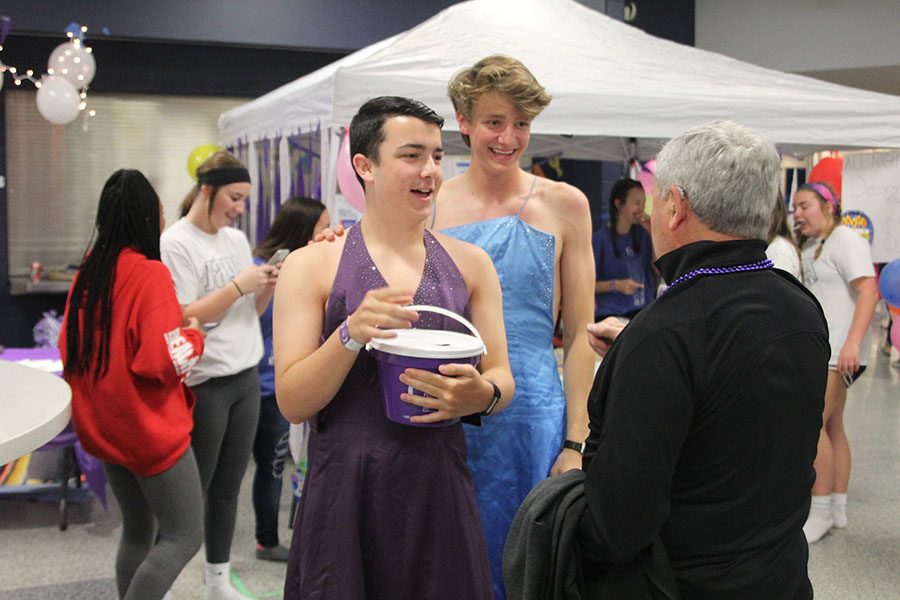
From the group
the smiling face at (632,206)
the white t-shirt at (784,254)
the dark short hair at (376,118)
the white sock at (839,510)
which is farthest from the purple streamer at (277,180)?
the dark short hair at (376,118)

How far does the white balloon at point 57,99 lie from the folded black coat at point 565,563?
5.83m

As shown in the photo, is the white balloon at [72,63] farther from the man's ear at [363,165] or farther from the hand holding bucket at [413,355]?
the hand holding bucket at [413,355]

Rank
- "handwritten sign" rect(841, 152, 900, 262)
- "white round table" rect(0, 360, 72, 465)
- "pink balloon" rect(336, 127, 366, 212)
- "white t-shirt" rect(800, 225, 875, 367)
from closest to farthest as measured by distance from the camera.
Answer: "white round table" rect(0, 360, 72, 465), "pink balloon" rect(336, 127, 366, 212), "white t-shirt" rect(800, 225, 875, 367), "handwritten sign" rect(841, 152, 900, 262)

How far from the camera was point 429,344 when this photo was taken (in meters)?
1.57

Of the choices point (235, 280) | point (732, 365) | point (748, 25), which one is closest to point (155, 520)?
point (235, 280)

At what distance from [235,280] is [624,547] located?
2.24 metres

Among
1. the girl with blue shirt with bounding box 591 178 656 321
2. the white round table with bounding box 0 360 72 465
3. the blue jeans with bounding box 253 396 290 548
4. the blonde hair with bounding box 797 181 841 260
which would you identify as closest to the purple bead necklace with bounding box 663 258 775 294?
the white round table with bounding box 0 360 72 465

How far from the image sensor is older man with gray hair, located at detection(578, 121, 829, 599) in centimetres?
133

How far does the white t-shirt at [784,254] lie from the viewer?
4.01m

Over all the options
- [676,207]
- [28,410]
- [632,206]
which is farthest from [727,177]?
[632,206]

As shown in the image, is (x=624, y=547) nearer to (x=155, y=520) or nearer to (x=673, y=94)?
(x=155, y=520)

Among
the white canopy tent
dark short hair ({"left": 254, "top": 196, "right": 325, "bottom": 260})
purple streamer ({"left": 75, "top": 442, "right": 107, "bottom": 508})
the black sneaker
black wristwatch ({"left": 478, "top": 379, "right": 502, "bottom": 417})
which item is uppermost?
the white canopy tent

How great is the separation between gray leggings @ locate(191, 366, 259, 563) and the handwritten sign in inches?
135

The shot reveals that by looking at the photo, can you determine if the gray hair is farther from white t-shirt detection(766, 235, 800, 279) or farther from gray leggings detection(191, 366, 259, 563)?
white t-shirt detection(766, 235, 800, 279)
